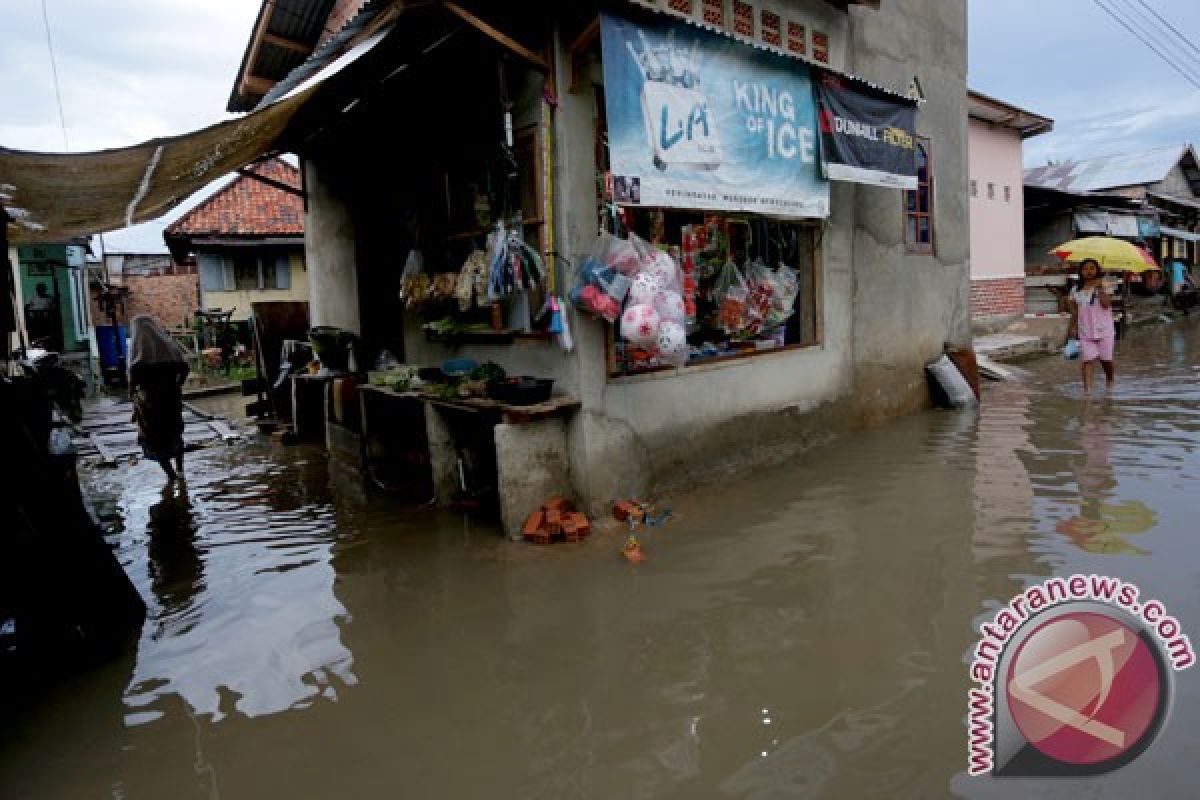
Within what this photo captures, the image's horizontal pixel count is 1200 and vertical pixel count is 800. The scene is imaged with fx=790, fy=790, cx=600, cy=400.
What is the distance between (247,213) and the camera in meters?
22.5

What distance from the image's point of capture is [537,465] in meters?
5.79

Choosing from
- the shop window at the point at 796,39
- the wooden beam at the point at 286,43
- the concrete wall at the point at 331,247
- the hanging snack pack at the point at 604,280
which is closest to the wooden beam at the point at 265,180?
the concrete wall at the point at 331,247

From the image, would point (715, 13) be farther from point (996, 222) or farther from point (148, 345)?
point (996, 222)

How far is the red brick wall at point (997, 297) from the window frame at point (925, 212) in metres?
8.81

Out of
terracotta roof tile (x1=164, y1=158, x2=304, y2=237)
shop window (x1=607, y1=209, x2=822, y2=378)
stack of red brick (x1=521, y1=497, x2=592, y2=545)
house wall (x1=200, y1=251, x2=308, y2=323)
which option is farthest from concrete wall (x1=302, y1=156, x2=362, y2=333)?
house wall (x1=200, y1=251, x2=308, y2=323)

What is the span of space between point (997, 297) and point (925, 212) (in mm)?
10521

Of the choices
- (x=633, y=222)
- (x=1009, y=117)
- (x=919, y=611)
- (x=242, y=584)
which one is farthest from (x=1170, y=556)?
(x=1009, y=117)

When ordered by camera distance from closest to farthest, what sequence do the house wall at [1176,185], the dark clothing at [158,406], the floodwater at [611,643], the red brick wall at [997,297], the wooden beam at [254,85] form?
the floodwater at [611,643] < the dark clothing at [158,406] < the wooden beam at [254,85] < the red brick wall at [997,297] < the house wall at [1176,185]

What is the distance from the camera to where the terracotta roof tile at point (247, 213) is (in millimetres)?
21531

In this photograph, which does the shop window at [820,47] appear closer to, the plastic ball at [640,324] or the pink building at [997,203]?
the plastic ball at [640,324]

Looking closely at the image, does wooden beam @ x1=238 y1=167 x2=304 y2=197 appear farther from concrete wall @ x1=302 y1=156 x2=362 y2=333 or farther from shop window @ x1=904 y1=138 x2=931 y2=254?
shop window @ x1=904 y1=138 x2=931 y2=254

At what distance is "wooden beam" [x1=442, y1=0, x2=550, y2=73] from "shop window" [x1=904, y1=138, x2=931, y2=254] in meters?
5.66

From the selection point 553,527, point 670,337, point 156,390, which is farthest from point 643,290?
point 156,390

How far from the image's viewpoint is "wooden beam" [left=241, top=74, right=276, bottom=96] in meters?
9.09
